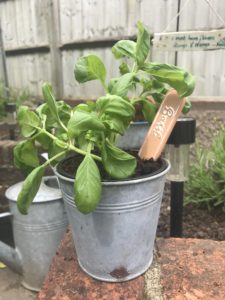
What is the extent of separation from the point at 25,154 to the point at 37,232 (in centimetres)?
86

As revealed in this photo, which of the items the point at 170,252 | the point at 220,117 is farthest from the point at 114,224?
the point at 220,117

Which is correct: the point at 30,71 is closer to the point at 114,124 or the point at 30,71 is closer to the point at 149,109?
the point at 149,109

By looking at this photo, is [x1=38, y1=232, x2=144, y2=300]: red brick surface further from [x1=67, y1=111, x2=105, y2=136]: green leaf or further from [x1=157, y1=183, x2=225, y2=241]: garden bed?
[x1=157, y1=183, x2=225, y2=241]: garden bed

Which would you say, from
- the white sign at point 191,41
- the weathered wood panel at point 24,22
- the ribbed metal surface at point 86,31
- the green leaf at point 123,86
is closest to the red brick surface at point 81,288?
the green leaf at point 123,86

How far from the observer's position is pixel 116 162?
2.03ft

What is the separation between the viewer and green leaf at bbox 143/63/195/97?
63 cm

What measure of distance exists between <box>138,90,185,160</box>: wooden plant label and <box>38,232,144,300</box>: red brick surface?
0.99ft

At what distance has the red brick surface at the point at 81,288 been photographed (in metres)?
0.73

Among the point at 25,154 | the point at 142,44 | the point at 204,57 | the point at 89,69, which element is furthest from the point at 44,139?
the point at 204,57

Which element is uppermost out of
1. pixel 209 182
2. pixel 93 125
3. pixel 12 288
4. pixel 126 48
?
pixel 126 48

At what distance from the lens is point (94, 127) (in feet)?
1.85

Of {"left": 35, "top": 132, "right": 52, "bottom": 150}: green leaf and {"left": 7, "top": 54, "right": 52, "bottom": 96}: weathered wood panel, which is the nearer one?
{"left": 35, "top": 132, "right": 52, "bottom": 150}: green leaf

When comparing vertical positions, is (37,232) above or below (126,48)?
below

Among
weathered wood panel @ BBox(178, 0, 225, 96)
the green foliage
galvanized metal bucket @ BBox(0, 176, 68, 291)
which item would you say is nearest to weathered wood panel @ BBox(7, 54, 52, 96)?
weathered wood panel @ BBox(178, 0, 225, 96)
